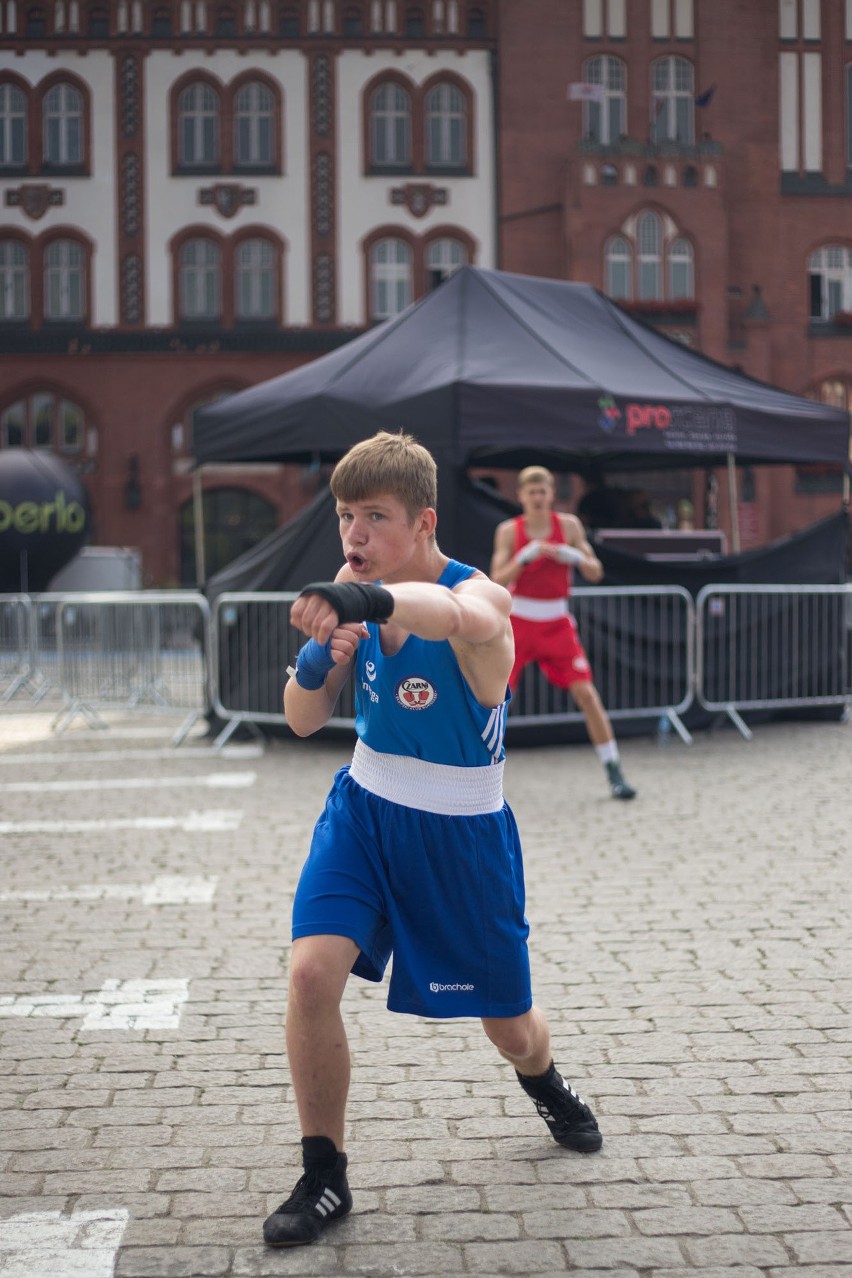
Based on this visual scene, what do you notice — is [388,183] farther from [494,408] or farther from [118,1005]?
[118,1005]

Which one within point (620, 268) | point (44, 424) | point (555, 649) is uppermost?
point (620, 268)

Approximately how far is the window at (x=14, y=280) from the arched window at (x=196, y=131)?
4413 millimetres

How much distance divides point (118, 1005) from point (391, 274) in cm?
3359

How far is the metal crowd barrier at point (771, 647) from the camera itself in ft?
40.0

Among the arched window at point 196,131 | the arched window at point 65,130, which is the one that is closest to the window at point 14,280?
the arched window at point 65,130

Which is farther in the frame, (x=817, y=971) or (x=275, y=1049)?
(x=817, y=971)

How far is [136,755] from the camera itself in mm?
11727

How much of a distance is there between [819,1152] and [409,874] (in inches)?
46.8

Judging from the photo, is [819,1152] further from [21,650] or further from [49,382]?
[49,382]

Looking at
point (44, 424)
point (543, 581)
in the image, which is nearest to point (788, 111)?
point (44, 424)

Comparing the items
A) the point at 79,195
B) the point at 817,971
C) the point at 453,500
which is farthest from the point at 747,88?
the point at 817,971

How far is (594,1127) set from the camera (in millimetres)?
3592

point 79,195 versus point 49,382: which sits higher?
point 79,195

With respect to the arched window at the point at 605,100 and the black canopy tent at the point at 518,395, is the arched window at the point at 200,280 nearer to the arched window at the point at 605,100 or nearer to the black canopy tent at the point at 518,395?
the arched window at the point at 605,100
